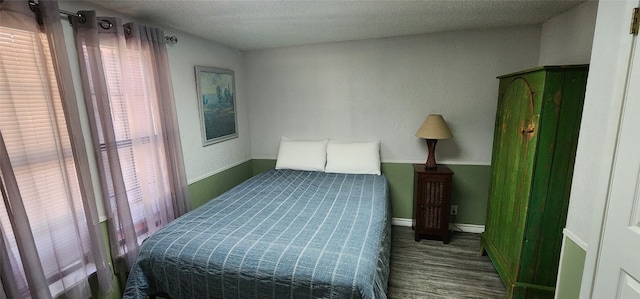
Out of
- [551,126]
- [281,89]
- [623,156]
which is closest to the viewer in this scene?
[623,156]

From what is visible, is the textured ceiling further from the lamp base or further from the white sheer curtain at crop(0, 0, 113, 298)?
the lamp base

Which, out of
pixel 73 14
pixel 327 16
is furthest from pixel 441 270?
pixel 73 14

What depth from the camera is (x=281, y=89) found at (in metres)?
3.32

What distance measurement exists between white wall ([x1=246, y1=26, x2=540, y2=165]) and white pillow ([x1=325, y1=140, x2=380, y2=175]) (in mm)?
134

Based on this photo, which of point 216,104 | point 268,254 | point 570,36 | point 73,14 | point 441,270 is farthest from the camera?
point 216,104

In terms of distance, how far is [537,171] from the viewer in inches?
67.2

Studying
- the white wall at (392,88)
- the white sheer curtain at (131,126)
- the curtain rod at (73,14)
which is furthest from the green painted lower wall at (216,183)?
the curtain rod at (73,14)

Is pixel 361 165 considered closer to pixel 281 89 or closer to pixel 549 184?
pixel 281 89

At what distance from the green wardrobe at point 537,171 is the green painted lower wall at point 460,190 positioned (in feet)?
2.54

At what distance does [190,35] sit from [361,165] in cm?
212

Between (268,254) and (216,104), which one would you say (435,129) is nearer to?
(268,254)

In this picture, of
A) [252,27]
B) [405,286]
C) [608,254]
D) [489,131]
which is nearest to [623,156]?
[608,254]

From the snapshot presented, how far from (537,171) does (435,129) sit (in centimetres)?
102

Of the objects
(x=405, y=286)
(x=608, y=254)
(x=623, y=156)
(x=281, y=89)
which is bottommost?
(x=405, y=286)
